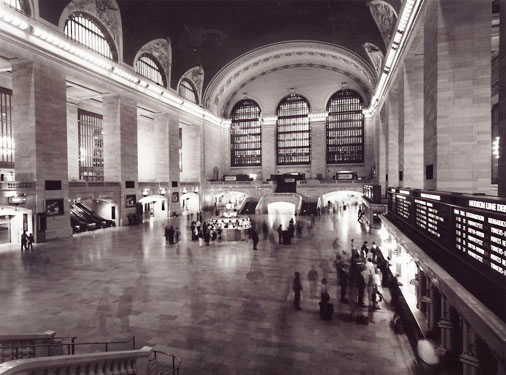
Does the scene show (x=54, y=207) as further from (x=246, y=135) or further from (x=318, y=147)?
(x=318, y=147)

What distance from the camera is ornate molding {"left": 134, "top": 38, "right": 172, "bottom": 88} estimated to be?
72.5ft

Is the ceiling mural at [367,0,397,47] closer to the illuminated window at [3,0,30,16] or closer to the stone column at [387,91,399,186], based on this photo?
the stone column at [387,91,399,186]

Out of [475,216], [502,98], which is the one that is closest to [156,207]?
[502,98]

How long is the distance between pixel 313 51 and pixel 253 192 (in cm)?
1486

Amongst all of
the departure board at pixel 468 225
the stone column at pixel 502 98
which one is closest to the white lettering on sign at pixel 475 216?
the departure board at pixel 468 225

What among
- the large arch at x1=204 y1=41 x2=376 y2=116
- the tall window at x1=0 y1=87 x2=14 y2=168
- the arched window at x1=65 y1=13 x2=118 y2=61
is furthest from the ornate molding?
the tall window at x1=0 y1=87 x2=14 y2=168

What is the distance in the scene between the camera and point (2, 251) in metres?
12.4

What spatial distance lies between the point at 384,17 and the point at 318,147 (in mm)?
18076

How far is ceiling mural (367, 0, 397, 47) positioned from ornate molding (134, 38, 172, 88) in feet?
48.8

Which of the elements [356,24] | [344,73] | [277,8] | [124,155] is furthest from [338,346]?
[344,73]

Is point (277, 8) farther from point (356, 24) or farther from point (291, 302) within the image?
point (291, 302)

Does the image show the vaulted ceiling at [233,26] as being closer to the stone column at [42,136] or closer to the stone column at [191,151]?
the stone column at [42,136]

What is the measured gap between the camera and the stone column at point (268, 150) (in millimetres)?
35438

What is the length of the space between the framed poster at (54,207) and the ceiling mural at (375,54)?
2117 cm
